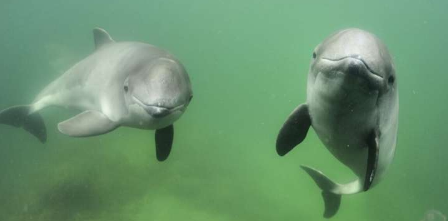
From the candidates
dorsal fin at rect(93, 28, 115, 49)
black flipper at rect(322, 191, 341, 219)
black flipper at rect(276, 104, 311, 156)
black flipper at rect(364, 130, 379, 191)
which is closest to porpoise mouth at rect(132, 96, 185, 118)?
black flipper at rect(276, 104, 311, 156)

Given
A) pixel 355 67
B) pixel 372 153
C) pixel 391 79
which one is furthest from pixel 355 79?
pixel 372 153

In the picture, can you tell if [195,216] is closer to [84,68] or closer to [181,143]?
[84,68]

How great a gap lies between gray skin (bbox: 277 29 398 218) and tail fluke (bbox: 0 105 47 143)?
23.8 feet

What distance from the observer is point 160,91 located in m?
4.21

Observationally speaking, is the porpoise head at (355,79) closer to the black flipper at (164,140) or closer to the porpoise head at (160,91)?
the porpoise head at (160,91)

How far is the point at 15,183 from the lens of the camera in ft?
37.6

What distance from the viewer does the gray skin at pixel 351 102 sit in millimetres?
3115

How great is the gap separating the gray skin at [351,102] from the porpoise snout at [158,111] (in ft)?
5.28

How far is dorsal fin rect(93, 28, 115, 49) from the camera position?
7945 mm

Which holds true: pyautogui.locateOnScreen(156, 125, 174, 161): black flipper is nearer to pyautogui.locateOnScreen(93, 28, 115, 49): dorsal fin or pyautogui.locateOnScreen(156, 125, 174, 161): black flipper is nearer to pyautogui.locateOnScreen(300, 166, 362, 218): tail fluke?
pyautogui.locateOnScreen(300, 166, 362, 218): tail fluke

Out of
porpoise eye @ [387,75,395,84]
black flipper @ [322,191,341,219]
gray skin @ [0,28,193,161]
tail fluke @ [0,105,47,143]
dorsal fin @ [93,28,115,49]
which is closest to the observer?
porpoise eye @ [387,75,395,84]

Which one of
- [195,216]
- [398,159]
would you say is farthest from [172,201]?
[398,159]

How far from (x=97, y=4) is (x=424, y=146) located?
322 ft

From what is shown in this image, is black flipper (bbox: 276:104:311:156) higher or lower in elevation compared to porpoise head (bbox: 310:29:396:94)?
lower
